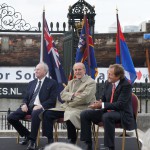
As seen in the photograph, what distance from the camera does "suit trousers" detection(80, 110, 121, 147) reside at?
6.14 meters

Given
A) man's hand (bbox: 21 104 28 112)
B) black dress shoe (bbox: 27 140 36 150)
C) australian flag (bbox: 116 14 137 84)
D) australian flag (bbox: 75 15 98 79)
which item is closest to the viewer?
black dress shoe (bbox: 27 140 36 150)

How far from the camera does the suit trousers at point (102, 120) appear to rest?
6.14 meters

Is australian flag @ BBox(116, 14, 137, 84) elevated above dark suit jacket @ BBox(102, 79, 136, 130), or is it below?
above

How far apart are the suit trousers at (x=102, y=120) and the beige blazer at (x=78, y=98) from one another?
0.15 meters

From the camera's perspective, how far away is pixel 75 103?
262 inches

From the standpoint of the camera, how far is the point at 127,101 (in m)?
6.25

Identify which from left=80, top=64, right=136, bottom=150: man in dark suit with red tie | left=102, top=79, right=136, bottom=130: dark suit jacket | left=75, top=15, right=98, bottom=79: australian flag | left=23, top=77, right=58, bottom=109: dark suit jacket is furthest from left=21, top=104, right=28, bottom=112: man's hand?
left=75, top=15, right=98, bottom=79: australian flag

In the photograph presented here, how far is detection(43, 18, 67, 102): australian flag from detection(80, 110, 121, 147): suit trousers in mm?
2242

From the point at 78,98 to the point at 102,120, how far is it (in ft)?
1.74

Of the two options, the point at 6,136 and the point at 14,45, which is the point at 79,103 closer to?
the point at 6,136

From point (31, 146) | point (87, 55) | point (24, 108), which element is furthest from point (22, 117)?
point (87, 55)

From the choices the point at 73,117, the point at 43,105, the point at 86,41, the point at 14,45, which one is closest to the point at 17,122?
the point at 43,105

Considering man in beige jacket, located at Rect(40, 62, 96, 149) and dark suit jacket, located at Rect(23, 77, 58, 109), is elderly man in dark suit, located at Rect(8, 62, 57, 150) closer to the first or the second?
dark suit jacket, located at Rect(23, 77, 58, 109)

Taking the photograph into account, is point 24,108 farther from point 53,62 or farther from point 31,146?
point 53,62
